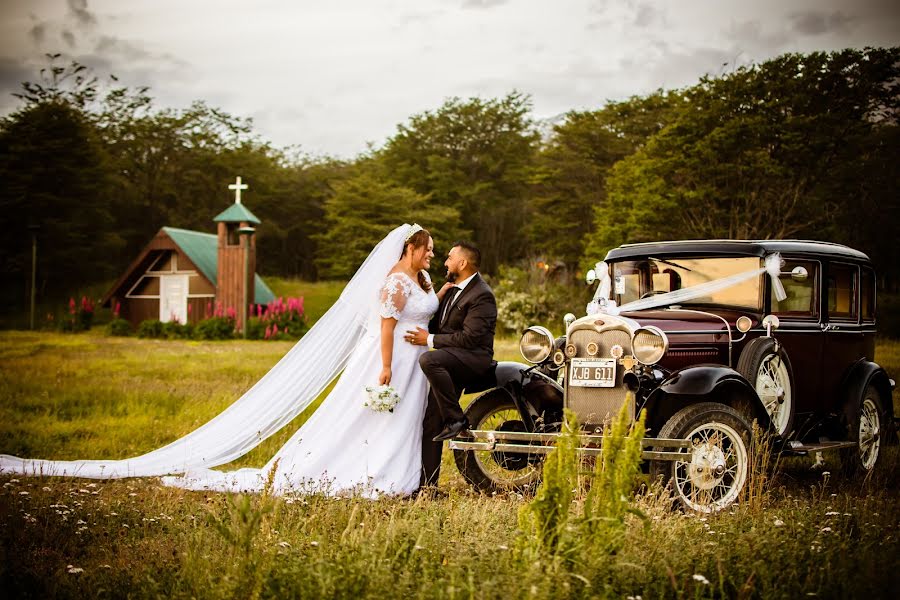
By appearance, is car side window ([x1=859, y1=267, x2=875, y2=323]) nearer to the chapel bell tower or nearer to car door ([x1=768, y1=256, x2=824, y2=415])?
car door ([x1=768, y1=256, x2=824, y2=415])

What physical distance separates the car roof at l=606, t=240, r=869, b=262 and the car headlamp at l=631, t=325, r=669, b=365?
139 cm

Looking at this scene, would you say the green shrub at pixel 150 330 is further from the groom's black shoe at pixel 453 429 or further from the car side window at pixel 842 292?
the car side window at pixel 842 292

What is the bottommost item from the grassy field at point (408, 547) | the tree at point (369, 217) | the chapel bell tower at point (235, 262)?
the grassy field at point (408, 547)

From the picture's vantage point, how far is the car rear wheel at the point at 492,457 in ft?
22.1

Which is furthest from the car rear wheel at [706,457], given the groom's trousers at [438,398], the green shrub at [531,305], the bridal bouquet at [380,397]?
the green shrub at [531,305]

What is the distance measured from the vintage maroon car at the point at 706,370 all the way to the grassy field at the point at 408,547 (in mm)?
412

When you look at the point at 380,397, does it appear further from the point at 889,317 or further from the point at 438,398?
the point at 889,317

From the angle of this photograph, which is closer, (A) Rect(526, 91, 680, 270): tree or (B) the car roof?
(B) the car roof

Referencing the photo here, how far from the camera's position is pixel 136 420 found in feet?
31.4

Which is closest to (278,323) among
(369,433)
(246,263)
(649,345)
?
(246,263)

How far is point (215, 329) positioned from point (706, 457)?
2021cm

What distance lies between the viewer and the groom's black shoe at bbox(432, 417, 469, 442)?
6.32 metres

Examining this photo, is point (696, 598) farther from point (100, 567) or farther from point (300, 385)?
point (300, 385)

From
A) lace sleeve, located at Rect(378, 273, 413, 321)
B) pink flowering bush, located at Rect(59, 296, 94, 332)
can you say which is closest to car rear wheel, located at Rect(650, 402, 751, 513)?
lace sleeve, located at Rect(378, 273, 413, 321)
